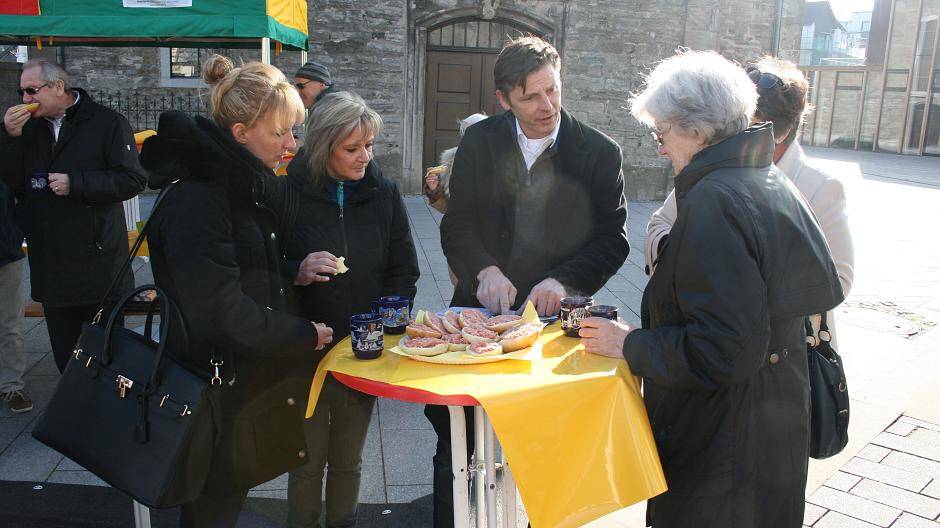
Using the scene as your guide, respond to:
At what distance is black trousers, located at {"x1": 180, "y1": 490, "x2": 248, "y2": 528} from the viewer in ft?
7.90

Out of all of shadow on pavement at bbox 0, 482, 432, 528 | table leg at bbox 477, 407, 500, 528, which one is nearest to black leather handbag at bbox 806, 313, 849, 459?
table leg at bbox 477, 407, 500, 528

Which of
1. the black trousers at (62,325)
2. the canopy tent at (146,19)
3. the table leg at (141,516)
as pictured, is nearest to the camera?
the table leg at (141,516)

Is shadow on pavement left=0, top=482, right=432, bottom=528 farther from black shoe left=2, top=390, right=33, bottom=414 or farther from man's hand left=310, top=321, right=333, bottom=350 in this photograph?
man's hand left=310, top=321, right=333, bottom=350

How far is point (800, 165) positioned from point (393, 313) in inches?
60.5

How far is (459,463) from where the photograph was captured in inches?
94.8

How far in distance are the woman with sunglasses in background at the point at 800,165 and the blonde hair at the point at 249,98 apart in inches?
52.9

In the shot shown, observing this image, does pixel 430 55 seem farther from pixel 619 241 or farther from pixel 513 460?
pixel 513 460

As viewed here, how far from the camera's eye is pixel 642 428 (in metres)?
2.15

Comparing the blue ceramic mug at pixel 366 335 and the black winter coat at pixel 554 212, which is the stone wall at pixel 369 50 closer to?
the black winter coat at pixel 554 212

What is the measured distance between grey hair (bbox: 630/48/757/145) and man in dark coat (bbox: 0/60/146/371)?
333 cm

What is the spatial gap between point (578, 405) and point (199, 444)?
1.07m

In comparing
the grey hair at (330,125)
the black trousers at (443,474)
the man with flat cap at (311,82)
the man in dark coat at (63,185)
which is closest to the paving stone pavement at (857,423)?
the black trousers at (443,474)

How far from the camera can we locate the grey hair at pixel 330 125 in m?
2.73

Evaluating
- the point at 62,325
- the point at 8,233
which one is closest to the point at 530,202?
the point at 62,325
